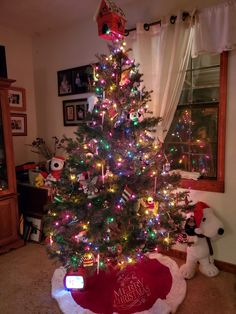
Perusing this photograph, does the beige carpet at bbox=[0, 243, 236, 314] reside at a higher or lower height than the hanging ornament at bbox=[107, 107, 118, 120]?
lower

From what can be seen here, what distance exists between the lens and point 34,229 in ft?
10.0

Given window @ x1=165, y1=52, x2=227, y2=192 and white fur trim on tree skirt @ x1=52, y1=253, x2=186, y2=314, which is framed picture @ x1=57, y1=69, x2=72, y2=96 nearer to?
window @ x1=165, y1=52, x2=227, y2=192

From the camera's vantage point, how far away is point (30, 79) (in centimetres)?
359

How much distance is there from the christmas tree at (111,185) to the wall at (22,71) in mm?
1690

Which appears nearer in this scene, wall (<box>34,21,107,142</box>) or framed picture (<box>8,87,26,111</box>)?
wall (<box>34,21,107,142</box>)

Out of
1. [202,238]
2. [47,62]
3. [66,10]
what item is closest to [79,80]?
[47,62]

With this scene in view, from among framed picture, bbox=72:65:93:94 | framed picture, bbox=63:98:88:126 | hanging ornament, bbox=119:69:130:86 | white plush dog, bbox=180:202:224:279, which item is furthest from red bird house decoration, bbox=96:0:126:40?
white plush dog, bbox=180:202:224:279

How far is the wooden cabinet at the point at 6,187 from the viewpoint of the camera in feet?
9.02

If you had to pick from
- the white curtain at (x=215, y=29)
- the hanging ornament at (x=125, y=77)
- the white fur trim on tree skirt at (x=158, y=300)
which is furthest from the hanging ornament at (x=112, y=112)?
the white fur trim on tree skirt at (x=158, y=300)

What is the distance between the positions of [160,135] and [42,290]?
173 cm

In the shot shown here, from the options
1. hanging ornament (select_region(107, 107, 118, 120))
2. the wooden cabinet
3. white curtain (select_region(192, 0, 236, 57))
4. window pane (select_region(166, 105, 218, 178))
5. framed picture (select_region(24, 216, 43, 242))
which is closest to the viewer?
hanging ornament (select_region(107, 107, 118, 120))

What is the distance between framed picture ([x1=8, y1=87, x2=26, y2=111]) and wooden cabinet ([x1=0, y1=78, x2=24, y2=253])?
621 mm

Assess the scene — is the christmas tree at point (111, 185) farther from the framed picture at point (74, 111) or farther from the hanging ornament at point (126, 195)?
the framed picture at point (74, 111)

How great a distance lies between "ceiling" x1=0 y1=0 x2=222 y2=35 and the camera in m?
2.47
